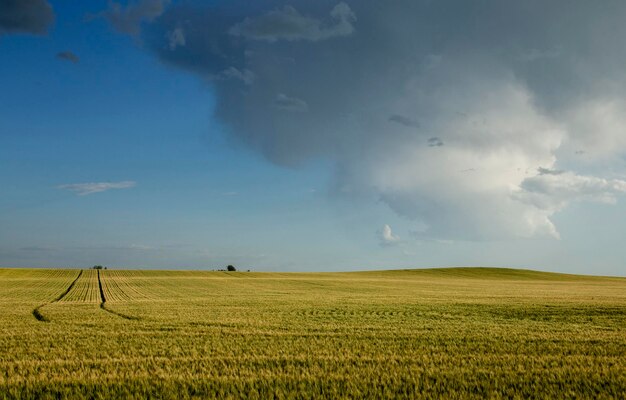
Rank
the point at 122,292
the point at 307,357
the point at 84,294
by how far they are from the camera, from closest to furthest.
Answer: the point at 307,357
the point at 84,294
the point at 122,292

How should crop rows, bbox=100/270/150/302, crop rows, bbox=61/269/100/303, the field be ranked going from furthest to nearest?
crop rows, bbox=100/270/150/302 → crop rows, bbox=61/269/100/303 → the field

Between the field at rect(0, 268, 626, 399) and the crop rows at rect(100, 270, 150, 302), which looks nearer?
the field at rect(0, 268, 626, 399)

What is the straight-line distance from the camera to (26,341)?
52.2 feet

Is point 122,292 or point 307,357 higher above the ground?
point 307,357

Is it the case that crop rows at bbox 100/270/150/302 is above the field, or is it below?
below

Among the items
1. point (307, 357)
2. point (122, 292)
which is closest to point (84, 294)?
point (122, 292)

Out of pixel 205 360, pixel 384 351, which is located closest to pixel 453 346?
pixel 384 351

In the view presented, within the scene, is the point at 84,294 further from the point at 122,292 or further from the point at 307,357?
the point at 307,357

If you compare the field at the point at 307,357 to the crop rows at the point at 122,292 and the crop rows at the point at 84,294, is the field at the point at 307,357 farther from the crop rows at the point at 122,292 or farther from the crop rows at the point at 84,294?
the crop rows at the point at 122,292

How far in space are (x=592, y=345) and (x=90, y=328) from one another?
57.2 ft

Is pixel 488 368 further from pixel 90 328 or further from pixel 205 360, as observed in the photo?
pixel 90 328

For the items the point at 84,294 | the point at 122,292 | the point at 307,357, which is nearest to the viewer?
the point at 307,357

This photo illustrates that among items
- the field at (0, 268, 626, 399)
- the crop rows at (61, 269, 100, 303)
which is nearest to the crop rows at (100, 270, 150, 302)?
the crop rows at (61, 269, 100, 303)

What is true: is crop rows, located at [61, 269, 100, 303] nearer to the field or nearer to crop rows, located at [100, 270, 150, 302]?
crop rows, located at [100, 270, 150, 302]
